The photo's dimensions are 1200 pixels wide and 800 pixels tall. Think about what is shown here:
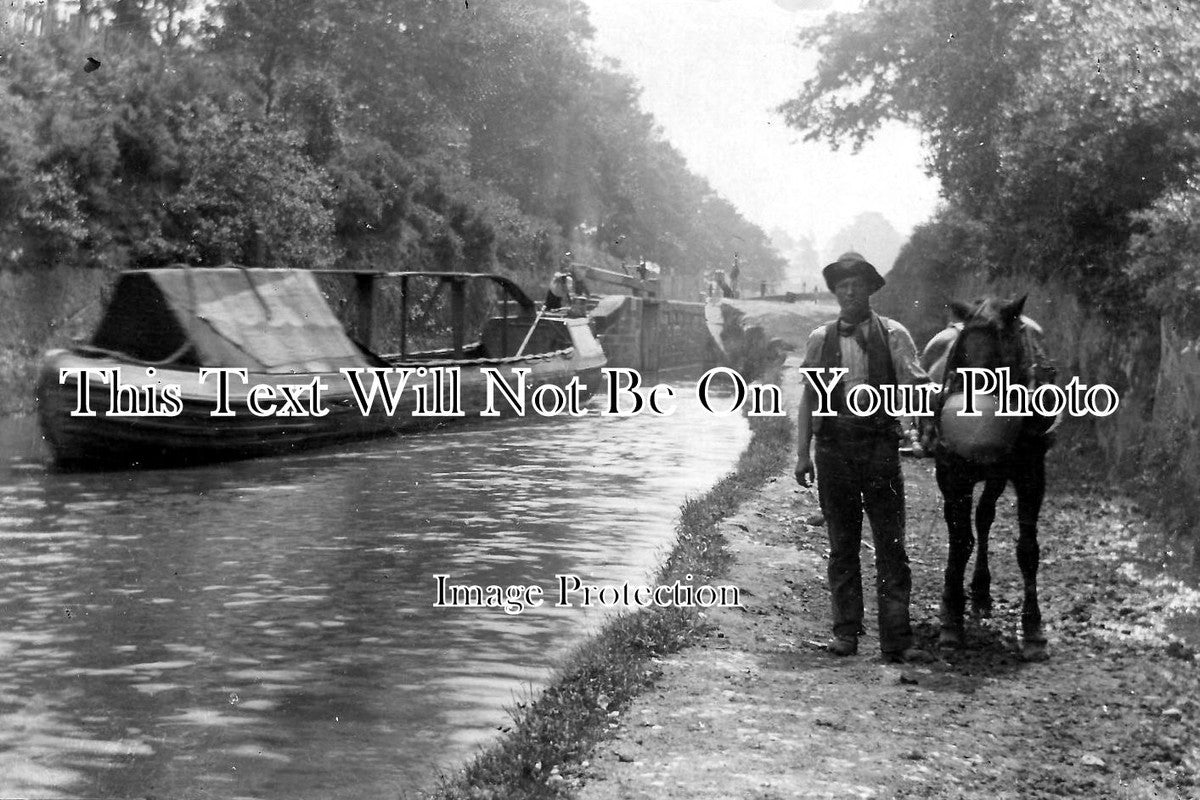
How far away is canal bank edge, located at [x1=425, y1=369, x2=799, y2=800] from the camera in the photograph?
5617 millimetres

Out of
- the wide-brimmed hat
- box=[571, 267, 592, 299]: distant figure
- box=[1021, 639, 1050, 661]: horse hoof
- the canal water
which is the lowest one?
the canal water

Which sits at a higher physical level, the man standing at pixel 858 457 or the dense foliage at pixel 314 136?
the dense foliage at pixel 314 136

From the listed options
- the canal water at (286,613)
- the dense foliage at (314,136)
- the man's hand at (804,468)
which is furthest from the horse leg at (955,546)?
the dense foliage at (314,136)

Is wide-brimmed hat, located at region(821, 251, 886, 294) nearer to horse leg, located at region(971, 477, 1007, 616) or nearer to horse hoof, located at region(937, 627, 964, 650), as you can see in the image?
horse leg, located at region(971, 477, 1007, 616)

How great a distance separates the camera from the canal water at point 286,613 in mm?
6434

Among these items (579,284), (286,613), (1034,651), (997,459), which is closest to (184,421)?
(286,613)

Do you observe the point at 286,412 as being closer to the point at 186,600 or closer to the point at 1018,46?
the point at 186,600

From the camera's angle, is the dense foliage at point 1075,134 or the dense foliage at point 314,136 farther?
the dense foliage at point 314,136

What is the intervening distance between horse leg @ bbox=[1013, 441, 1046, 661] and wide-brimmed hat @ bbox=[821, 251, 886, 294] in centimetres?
127

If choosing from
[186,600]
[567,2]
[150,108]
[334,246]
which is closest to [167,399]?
[186,600]

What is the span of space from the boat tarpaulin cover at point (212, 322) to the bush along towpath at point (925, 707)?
12.5 meters

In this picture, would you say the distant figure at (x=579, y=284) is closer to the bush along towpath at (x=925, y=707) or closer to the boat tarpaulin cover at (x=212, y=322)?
the boat tarpaulin cover at (x=212, y=322)

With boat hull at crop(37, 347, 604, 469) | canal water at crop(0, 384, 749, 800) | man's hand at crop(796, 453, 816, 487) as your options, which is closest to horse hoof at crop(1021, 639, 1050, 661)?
man's hand at crop(796, 453, 816, 487)

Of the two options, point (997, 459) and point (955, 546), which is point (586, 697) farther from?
point (997, 459)
